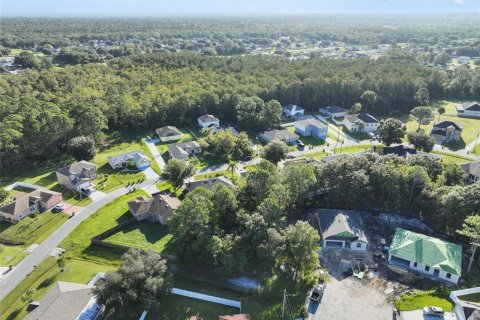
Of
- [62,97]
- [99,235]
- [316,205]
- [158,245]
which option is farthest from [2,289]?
[62,97]

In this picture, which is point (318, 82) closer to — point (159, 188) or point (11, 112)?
point (159, 188)

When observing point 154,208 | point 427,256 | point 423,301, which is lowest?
point 423,301

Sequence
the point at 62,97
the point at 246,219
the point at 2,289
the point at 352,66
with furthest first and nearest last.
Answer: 1. the point at 352,66
2. the point at 62,97
3. the point at 246,219
4. the point at 2,289

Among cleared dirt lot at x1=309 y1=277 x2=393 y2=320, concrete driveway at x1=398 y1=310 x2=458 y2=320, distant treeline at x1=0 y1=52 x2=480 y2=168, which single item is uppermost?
distant treeline at x1=0 y1=52 x2=480 y2=168

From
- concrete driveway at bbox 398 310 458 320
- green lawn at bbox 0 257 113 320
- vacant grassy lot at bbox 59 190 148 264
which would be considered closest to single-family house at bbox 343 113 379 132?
vacant grassy lot at bbox 59 190 148 264

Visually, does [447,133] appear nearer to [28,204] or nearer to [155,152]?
[155,152]

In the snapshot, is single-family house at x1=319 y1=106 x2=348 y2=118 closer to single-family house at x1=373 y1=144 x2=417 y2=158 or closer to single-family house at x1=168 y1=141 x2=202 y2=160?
single-family house at x1=373 y1=144 x2=417 y2=158

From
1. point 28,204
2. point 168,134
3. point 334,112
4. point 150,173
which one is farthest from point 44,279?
point 334,112
